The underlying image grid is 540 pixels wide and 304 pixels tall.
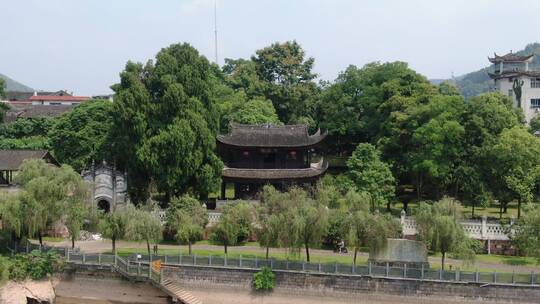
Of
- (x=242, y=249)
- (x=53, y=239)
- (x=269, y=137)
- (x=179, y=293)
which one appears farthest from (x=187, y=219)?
(x=269, y=137)

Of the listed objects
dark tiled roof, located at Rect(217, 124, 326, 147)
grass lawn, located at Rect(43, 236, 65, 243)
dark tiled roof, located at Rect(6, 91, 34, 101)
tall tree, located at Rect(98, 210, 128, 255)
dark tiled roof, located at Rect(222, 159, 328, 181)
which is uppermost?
dark tiled roof, located at Rect(6, 91, 34, 101)

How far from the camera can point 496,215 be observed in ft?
143

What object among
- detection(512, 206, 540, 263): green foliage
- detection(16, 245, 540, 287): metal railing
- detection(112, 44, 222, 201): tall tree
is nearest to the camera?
detection(16, 245, 540, 287): metal railing

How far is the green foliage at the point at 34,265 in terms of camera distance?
33031 millimetres

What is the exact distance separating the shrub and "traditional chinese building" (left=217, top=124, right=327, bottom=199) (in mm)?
12532

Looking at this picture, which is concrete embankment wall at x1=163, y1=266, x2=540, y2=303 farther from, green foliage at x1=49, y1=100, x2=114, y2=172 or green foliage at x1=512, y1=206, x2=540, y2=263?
green foliage at x1=49, y1=100, x2=114, y2=172

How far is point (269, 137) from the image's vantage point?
46250 millimetres

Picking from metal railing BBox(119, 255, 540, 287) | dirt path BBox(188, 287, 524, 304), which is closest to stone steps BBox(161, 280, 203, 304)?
dirt path BBox(188, 287, 524, 304)

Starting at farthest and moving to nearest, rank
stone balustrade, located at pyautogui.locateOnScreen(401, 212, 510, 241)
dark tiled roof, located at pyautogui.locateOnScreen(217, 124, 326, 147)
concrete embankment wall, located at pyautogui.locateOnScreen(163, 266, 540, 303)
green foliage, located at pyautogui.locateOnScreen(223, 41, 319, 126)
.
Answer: green foliage, located at pyautogui.locateOnScreen(223, 41, 319, 126) → dark tiled roof, located at pyautogui.locateOnScreen(217, 124, 326, 147) → stone balustrade, located at pyautogui.locateOnScreen(401, 212, 510, 241) → concrete embankment wall, located at pyautogui.locateOnScreen(163, 266, 540, 303)

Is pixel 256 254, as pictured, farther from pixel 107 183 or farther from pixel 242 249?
pixel 107 183

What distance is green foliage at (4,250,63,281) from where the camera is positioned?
33.0 m

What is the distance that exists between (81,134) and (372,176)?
24.3m

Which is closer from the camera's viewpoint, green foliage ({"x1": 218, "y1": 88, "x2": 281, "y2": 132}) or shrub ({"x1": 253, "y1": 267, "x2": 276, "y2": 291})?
shrub ({"x1": 253, "y1": 267, "x2": 276, "y2": 291})

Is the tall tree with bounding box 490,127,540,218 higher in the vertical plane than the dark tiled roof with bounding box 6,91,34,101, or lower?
lower
